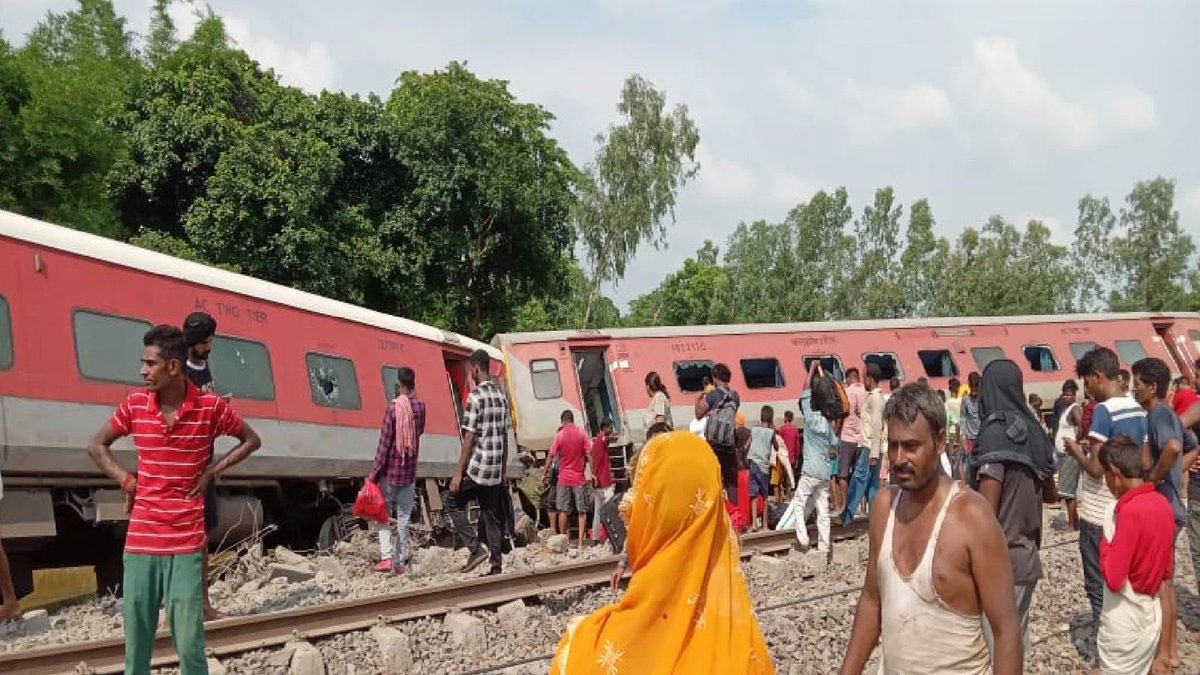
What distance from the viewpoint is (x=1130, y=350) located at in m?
25.1

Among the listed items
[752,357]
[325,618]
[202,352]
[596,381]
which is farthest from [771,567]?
[752,357]

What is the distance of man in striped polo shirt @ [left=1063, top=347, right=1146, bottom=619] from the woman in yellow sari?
418 cm

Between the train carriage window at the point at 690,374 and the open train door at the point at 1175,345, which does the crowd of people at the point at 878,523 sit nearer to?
the train carriage window at the point at 690,374

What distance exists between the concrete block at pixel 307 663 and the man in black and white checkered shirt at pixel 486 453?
7.88 feet

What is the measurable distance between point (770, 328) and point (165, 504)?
16.7 metres

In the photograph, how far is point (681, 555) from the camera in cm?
246

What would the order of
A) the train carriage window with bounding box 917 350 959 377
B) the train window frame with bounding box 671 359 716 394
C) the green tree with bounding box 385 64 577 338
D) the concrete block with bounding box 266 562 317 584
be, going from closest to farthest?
the concrete block with bounding box 266 562 317 584, the train window frame with bounding box 671 359 716 394, the train carriage window with bounding box 917 350 959 377, the green tree with bounding box 385 64 577 338

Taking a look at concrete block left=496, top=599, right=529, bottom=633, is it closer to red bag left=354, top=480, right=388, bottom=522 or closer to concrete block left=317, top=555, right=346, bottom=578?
red bag left=354, top=480, right=388, bottom=522

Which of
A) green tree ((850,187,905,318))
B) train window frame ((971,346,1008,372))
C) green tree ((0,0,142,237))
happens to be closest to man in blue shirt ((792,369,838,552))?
train window frame ((971,346,1008,372))

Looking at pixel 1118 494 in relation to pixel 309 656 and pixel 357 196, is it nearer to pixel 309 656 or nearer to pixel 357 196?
pixel 309 656

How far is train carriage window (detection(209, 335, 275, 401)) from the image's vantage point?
35.8 feet

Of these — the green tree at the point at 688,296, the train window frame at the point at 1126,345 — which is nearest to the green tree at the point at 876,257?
the green tree at the point at 688,296

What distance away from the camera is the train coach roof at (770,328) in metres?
18.7

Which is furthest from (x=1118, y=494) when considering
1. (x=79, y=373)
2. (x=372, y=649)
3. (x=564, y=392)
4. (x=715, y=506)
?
(x=564, y=392)
